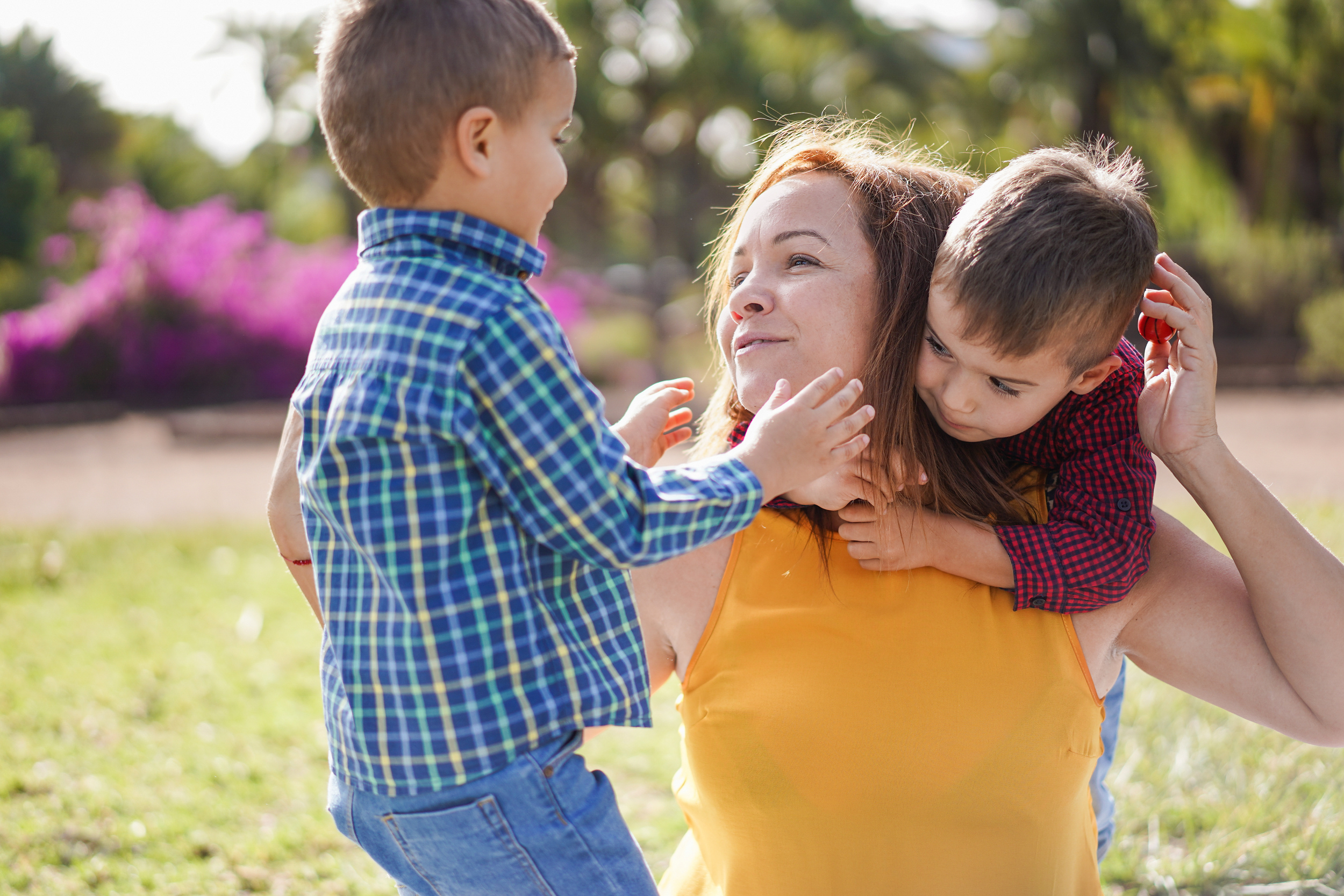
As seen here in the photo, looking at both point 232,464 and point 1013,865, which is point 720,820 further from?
point 232,464

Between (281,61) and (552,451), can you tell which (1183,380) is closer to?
(552,451)

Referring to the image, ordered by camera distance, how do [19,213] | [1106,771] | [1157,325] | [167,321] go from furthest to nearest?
[19,213]
[167,321]
[1106,771]
[1157,325]

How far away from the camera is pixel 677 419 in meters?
1.79

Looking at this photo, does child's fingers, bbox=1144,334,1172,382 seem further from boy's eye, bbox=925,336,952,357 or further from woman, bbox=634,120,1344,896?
boy's eye, bbox=925,336,952,357

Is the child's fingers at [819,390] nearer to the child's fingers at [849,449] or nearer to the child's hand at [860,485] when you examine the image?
the child's fingers at [849,449]

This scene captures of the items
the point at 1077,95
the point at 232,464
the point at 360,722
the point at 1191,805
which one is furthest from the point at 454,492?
the point at 1077,95

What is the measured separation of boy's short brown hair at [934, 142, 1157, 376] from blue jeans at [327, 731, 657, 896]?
2.75 feet

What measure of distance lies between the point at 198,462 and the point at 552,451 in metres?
10.1

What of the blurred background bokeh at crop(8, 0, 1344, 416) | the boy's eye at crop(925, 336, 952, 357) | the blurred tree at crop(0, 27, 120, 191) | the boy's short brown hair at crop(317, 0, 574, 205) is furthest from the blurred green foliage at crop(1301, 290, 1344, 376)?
the blurred tree at crop(0, 27, 120, 191)

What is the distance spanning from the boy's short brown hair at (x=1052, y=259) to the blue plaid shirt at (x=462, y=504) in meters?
0.47

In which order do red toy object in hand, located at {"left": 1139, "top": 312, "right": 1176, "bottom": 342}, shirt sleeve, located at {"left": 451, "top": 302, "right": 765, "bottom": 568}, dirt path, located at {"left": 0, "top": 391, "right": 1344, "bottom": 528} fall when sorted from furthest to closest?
1. dirt path, located at {"left": 0, "top": 391, "right": 1344, "bottom": 528}
2. red toy object in hand, located at {"left": 1139, "top": 312, "right": 1176, "bottom": 342}
3. shirt sleeve, located at {"left": 451, "top": 302, "right": 765, "bottom": 568}

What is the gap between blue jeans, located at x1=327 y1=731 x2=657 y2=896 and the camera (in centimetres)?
128

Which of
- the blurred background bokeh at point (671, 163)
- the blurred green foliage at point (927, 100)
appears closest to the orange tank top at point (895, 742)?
the blurred background bokeh at point (671, 163)

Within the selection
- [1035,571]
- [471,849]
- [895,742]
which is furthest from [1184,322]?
[471,849]
